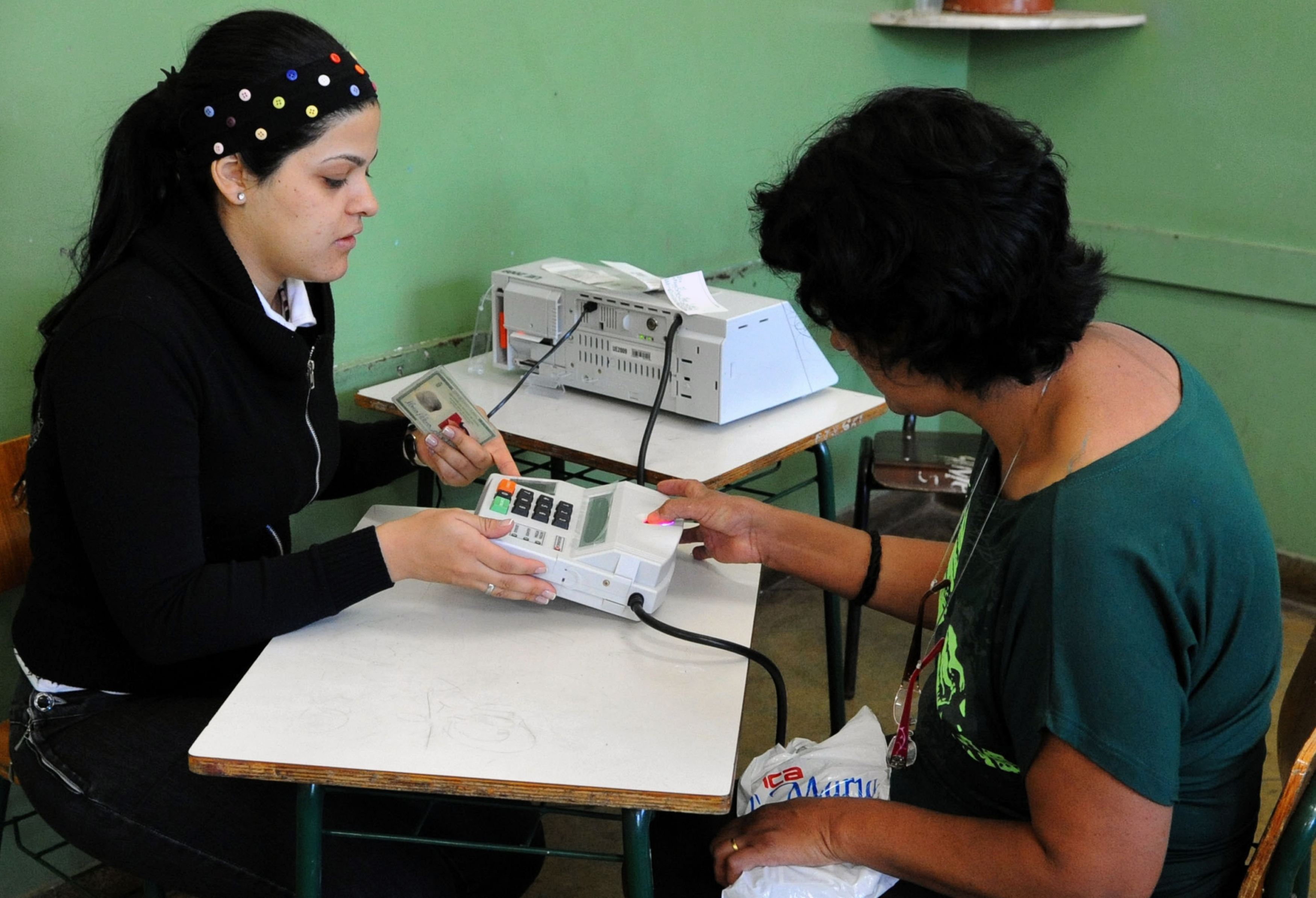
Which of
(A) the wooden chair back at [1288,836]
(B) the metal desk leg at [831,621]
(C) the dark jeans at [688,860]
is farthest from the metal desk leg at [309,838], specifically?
(B) the metal desk leg at [831,621]

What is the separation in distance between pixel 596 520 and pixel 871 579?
13.7 inches

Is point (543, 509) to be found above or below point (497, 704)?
above

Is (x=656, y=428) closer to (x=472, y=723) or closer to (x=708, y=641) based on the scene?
(x=708, y=641)

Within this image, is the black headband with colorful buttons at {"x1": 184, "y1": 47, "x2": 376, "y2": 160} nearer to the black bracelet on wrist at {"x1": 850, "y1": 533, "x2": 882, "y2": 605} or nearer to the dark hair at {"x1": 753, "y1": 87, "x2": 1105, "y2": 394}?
the dark hair at {"x1": 753, "y1": 87, "x2": 1105, "y2": 394}

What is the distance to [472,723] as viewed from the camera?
3.64 ft

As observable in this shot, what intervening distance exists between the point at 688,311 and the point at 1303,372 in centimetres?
202

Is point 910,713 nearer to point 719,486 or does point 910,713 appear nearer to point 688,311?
point 719,486

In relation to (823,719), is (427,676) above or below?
above

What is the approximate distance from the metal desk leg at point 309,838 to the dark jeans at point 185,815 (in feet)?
0.33

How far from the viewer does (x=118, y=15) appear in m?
1.65

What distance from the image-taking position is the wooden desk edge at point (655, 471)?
5.63ft

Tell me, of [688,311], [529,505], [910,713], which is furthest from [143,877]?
[688,311]

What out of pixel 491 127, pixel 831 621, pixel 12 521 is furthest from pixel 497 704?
pixel 491 127

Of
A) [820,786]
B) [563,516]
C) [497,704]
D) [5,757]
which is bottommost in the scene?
[5,757]
